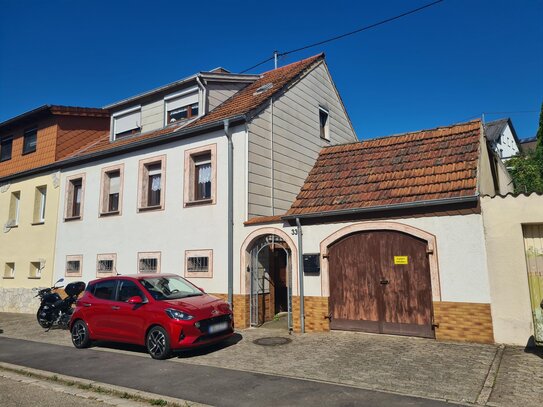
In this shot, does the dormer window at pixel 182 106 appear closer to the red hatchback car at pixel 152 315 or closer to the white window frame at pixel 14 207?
the red hatchback car at pixel 152 315

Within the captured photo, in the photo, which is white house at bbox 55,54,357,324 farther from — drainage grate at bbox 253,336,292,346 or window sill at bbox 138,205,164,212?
drainage grate at bbox 253,336,292,346

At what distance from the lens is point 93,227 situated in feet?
51.1

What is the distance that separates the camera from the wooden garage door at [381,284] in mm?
9016

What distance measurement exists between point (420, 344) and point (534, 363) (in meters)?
2.08

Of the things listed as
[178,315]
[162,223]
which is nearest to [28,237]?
[162,223]

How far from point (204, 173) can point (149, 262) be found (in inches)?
139

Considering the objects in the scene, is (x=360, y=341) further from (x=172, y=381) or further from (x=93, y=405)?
(x=93, y=405)

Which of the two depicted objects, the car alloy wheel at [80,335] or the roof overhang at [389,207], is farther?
the car alloy wheel at [80,335]

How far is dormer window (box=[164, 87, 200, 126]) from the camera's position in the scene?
49.2ft

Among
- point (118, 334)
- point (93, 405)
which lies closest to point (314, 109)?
point (118, 334)

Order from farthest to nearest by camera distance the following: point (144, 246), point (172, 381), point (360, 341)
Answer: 1. point (144, 246)
2. point (360, 341)
3. point (172, 381)

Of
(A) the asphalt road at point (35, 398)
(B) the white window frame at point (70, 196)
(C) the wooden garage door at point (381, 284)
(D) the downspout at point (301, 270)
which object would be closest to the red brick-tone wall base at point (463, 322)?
(C) the wooden garage door at point (381, 284)

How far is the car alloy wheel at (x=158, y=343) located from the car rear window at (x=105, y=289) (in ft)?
5.26

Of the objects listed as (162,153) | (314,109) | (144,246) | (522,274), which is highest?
(314,109)
